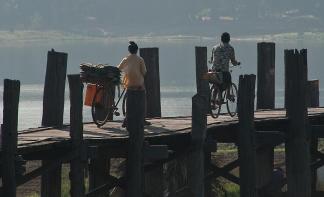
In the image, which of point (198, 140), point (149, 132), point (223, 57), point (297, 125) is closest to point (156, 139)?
point (149, 132)

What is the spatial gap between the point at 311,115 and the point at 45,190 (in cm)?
600

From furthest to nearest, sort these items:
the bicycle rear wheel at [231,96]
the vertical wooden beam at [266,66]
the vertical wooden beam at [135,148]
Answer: the vertical wooden beam at [266,66]
the bicycle rear wheel at [231,96]
the vertical wooden beam at [135,148]

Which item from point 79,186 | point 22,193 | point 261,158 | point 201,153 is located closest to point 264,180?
point 261,158

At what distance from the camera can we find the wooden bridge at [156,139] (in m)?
15.1

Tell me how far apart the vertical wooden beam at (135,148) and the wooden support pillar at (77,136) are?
0.77m

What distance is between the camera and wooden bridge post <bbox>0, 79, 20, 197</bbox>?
44.7 ft

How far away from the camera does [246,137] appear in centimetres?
1777

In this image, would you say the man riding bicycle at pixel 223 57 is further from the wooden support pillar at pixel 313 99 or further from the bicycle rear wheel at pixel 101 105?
the wooden support pillar at pixel 313 99

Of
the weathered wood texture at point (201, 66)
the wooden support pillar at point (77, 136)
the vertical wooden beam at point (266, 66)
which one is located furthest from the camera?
the vertical wooden beam at point (266, 66)

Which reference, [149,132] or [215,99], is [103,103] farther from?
[215,99]

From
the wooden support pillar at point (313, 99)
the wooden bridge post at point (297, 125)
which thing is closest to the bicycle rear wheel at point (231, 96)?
the wooden bridge post at point (297, 125)

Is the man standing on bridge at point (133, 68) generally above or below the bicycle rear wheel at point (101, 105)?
above

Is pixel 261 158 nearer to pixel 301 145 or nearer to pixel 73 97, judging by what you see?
pixel 301 145

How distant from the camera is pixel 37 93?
123625mm
